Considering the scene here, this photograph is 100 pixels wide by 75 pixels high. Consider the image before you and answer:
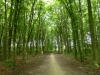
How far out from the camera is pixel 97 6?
2917cm

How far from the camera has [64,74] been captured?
10180 mm

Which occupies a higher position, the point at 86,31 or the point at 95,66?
the point at 86,31

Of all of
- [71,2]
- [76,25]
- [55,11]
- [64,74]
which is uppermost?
[55,11]

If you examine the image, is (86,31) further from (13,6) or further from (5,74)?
(5,74)

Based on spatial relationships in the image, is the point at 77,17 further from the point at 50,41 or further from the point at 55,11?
the point at 50,41

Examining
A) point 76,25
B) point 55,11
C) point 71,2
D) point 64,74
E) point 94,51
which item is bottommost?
point 64,74

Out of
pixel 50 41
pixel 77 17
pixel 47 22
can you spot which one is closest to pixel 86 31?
pixel 47 22

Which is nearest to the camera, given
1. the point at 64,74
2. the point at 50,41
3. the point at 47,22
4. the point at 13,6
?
the point at 64,74

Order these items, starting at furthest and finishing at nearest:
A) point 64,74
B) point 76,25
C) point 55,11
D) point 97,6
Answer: point 55,11 → point 97,6 → point 76,25 → point 64,74

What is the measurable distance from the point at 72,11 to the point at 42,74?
1244 centimetres

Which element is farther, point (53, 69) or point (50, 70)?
point (53, 69)

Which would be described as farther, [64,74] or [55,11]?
[55,11]

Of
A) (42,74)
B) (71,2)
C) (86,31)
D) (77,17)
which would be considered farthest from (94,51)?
(86,31)

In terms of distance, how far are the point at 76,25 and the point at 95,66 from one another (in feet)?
26.3
